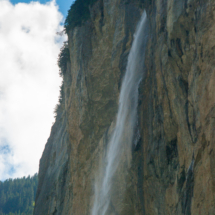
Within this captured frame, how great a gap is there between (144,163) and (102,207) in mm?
4145

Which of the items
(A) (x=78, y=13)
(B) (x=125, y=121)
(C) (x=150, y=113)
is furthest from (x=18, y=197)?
(C) (x=150, y=113)

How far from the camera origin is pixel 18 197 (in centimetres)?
11294

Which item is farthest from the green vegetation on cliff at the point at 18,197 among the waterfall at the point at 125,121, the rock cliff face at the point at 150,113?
the waterfall at the point at 125,121

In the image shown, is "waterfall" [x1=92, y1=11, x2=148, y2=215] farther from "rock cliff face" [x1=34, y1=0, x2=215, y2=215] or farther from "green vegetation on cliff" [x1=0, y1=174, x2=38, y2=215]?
"green vegetation on cliff" [x1=0, y1=174, x2=38, y2=215]

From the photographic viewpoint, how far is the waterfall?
510 inches

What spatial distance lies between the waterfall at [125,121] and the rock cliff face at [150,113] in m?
0.74

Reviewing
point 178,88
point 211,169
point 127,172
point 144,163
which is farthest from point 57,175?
point 211,169

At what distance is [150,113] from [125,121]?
9.96 feet

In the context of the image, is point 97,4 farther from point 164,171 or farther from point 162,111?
point 164,171

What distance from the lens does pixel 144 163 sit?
10.8m

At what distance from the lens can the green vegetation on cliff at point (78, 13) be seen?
20087mm

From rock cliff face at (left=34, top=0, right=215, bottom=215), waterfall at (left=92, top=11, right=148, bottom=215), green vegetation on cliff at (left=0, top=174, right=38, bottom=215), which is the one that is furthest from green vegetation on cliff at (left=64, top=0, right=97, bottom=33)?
green vegetation on cliff at (left=0, top=174, right=38, bottom=215)

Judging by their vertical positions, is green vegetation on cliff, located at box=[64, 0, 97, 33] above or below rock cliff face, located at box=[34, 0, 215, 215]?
above

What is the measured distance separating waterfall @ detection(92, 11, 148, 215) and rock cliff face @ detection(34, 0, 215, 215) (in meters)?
0.74
